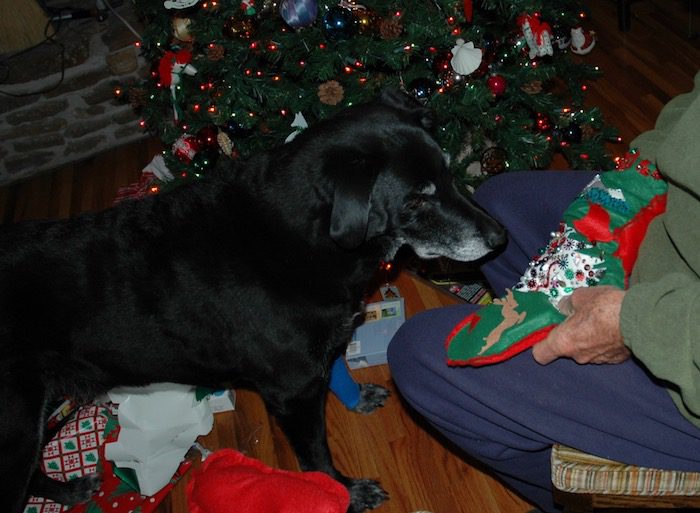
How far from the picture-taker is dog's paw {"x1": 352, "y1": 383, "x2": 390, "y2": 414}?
6.68ft

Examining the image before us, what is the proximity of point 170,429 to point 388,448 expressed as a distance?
67 cm

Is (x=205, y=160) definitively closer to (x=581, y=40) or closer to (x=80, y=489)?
(x=80, y=489)

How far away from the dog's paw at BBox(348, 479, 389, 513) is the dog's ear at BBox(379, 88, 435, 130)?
102 cm

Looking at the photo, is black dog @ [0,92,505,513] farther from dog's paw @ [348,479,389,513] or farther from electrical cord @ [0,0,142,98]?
electrical cord @ [0,0,142,98]

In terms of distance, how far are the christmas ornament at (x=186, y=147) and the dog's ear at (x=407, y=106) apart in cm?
100

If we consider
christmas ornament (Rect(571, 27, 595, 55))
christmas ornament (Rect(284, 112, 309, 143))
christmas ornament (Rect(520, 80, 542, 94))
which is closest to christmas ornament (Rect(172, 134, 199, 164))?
christmas ornament (Rect(284, 112, 309, 143))

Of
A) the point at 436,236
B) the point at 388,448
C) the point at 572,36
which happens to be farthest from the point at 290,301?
the point at 572,36

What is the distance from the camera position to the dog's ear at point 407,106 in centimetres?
159

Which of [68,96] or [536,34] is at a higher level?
[536,34]

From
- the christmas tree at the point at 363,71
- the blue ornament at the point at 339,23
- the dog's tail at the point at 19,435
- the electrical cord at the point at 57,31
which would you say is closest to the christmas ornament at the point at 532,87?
the christmas tree at the point at 363,71

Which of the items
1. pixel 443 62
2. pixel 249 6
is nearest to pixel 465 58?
pixel 443 62

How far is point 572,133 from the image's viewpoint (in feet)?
7.73

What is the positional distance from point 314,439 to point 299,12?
1.25 metres

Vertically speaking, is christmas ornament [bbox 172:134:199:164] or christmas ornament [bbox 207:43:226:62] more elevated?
christmas ornament [bbox 207:43:226:62]
